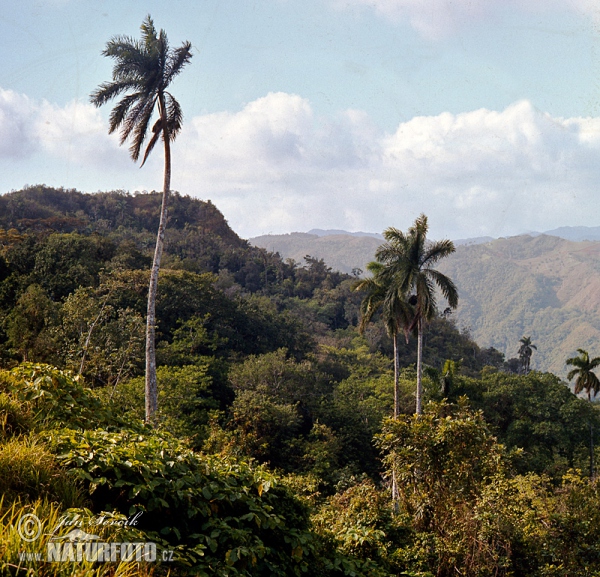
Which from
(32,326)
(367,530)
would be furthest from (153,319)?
(32,326)

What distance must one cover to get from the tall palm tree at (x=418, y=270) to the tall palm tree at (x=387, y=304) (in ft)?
0.73

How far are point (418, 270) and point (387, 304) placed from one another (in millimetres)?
2129

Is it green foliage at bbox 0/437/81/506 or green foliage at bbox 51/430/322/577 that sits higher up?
green foliage at bbox 0/437/81/506

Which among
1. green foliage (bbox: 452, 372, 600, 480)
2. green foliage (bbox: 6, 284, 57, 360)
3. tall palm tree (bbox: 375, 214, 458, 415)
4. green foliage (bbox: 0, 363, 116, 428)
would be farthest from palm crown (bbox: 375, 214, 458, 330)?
green foliage (bbox: 0, 363, 116, 428)

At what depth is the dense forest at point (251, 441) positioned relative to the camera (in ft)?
15.7

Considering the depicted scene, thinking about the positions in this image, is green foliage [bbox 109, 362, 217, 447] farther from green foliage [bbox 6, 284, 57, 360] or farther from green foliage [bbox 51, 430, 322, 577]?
green foliage [bbox 51, 430, 322, 577]

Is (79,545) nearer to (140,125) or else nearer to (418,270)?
(140,125)

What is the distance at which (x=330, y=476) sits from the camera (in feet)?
76.3

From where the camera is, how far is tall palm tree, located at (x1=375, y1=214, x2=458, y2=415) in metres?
23.6

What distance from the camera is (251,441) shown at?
2295 centimetres

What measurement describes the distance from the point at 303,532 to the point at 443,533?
182 inches

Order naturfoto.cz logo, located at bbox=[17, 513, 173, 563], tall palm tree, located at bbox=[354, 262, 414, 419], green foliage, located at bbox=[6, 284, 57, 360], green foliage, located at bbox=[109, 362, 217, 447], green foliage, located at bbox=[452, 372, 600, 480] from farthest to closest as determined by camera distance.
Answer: green foliage, located at bbox=[452, 372, 600, 480], tall palm tree, located at bbox=[354, 262, 414, 419], green foliage, located at bbox=[6, 284, 57, 360], green foliage, located at bbox=[109, 362, 217, 447], naturfoto.cz logo, located at bbox=[17, 513, 173, 563]

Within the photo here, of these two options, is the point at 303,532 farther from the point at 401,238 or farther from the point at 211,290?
the point at 211,290

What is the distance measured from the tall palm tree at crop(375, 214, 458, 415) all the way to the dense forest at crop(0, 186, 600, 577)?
6.75 feet
